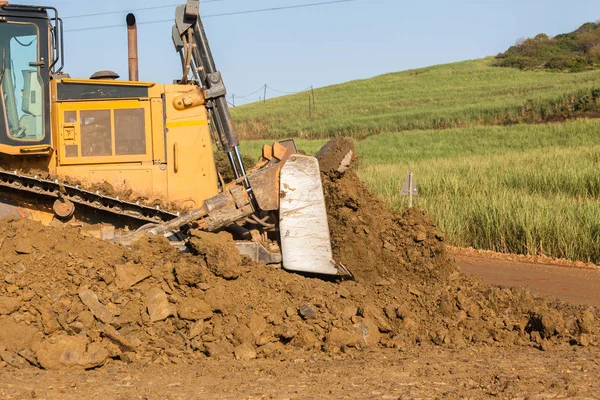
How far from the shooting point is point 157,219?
9.16 m

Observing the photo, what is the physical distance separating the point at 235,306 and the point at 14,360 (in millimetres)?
1884

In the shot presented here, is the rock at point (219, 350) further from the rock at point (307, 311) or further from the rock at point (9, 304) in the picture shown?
the rock at point (9, 304)

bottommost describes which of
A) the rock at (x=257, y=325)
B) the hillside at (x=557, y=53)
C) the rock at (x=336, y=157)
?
the rock at (x=257, y=325)

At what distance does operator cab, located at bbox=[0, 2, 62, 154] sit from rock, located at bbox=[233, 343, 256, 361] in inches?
152

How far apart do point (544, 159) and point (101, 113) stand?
15.4m

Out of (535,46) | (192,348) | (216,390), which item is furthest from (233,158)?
(535,46)

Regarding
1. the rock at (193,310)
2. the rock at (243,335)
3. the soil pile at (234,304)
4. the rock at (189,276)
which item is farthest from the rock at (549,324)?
the rock at (189,276)

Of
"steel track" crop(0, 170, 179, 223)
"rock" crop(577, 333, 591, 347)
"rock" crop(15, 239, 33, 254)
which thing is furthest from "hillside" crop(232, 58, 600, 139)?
"rock" crop(15, 239, 33, 254)

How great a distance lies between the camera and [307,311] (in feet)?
23.2

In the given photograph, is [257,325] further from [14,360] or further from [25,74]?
[25,74]

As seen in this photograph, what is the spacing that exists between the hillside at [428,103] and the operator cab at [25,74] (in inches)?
1336

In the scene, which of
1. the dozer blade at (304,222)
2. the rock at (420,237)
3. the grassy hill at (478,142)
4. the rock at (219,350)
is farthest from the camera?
the grassy hill at (478,142)

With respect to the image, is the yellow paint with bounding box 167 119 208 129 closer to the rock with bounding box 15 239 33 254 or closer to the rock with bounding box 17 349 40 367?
the rock with bounding box 15 239 33 254

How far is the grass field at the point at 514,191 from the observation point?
41.8 feet
